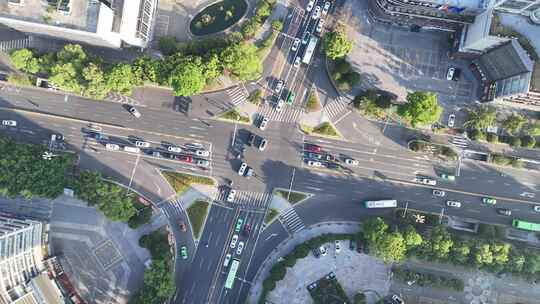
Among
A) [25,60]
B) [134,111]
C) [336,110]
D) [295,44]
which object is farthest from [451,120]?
[25,60]

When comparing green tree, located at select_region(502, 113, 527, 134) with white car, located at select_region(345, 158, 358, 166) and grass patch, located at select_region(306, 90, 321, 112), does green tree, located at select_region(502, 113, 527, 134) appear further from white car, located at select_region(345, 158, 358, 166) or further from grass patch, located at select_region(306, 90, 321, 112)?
grass patch, located at select_region(306, 90, 321, 112)

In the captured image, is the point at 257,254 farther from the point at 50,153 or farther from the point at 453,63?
the point at 453,63

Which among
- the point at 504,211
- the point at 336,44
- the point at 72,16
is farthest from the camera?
the point at 504,211

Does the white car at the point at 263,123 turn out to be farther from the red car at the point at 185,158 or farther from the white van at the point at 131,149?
the white van at the point at 131,149

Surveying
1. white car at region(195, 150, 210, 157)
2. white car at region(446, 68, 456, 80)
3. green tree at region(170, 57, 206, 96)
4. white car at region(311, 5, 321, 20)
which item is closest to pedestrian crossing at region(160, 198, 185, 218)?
white car at region(195, 150, 210, 157)

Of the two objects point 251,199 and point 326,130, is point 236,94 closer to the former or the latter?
point 326,130

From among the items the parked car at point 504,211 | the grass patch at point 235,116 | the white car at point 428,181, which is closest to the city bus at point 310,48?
the grass patch at point 235,116

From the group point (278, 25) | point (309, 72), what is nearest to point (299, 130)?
point (309, 72)
